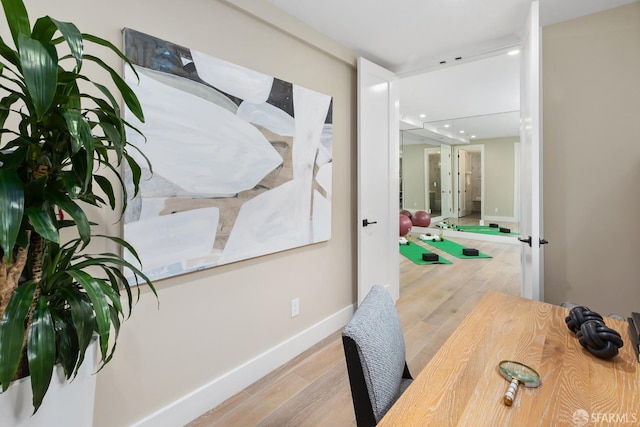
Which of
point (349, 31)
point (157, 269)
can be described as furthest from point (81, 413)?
point (349, 31)

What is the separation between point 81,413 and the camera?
100cm

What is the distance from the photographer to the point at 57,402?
3.07 feet

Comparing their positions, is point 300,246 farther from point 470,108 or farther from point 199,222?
point 470,108

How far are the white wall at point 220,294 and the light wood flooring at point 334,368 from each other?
0.10 m

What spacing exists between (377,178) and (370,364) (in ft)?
7.54


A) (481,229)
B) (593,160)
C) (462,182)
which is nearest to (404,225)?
(481,229)

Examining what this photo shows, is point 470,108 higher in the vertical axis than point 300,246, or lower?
higher

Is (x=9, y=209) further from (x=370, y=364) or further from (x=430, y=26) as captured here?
(x=430, y=26)

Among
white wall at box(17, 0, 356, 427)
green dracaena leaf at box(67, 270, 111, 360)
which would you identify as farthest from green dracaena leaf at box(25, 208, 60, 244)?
white wall at box(17, 0, 356, 427)

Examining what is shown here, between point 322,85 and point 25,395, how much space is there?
8.02 feet

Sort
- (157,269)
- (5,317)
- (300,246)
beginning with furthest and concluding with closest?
(300,246) < (157,269) < (5,317)

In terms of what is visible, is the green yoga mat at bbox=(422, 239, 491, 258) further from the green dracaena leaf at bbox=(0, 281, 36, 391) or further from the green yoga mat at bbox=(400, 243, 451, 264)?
the green dracaena leaf at bbox=(0, 281, 36, 391)

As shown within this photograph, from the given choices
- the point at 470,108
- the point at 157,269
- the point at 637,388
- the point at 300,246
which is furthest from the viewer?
the point at 470,108

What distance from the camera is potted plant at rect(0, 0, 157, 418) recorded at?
0.71 meters
